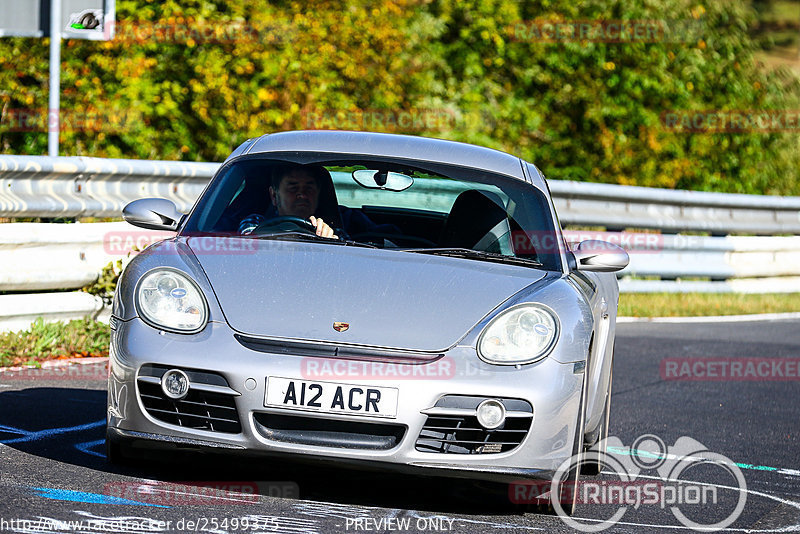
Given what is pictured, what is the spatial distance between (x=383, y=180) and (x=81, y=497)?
2.00 m

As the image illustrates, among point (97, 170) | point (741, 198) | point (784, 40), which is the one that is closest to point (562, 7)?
point (741, 198)

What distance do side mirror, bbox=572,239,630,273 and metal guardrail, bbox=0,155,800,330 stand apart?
1.29 meters

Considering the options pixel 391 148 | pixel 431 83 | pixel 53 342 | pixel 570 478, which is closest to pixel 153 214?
pixel 391 148

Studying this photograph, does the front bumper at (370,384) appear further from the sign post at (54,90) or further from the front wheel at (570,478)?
the sign post at (54,90)

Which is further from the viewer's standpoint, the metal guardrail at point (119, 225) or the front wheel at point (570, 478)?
the metal guardrail at point (119, 225)

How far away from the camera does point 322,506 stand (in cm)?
463

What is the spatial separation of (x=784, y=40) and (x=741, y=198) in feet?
308

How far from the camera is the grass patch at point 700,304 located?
1305 cm

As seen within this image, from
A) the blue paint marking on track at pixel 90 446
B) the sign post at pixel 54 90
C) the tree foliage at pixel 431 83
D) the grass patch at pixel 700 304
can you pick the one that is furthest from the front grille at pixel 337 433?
the tree foliage at pixel 431 83

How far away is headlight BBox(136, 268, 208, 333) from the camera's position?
4641mm

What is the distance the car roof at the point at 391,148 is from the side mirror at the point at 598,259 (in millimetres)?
407

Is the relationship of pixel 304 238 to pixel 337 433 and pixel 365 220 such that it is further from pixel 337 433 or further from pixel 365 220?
pixel 337 433

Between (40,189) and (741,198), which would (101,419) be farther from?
(741,198)

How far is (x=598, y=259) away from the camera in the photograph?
5699mm
